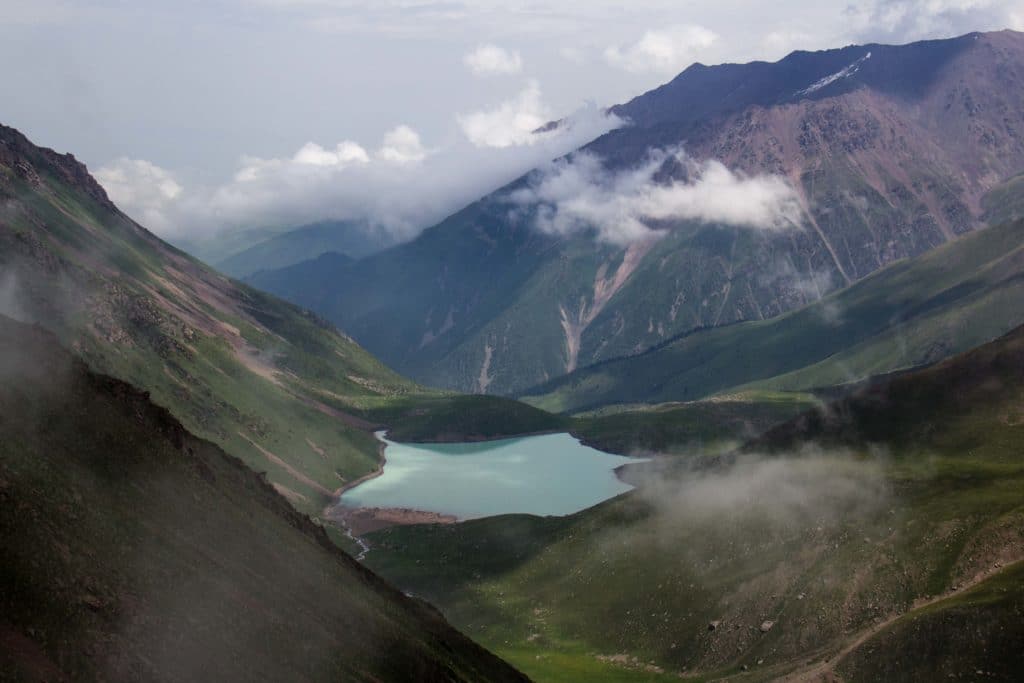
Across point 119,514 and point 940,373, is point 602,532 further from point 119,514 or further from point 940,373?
point 119,514

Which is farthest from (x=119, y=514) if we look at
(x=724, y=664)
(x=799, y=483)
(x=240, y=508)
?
(x=799, y=483)

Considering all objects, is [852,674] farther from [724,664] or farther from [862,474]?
[862,474]

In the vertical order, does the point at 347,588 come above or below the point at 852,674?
above

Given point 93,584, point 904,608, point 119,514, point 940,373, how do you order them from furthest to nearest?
point 940,373
point 904,608
point 119,514
point 93,584

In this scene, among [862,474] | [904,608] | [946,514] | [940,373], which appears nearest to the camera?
[904,608]

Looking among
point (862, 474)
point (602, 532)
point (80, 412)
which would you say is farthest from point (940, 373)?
point (80, 412)

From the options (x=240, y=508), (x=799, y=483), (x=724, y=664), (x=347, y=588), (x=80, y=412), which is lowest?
(x=724, y=664)

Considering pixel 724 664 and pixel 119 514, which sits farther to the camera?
pixel 724 664

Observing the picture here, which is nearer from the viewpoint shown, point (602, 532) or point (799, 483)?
point (799, 483)

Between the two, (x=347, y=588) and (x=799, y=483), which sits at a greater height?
(x=347, y=588)
